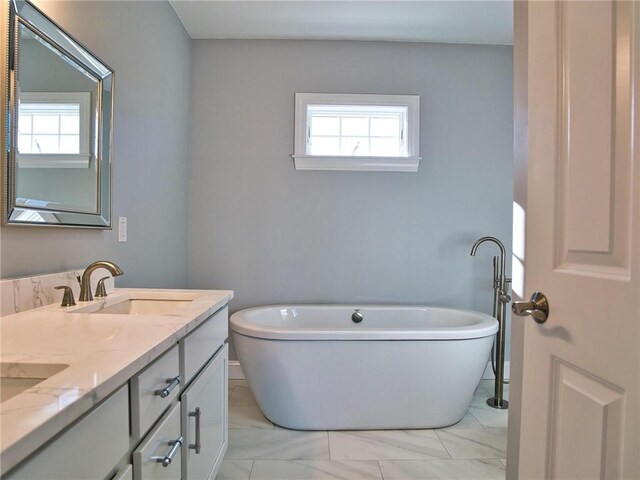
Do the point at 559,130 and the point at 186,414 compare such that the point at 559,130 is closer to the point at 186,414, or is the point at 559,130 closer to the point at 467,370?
the point at 186,414

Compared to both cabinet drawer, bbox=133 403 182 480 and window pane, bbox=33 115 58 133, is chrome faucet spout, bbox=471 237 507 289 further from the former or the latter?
window pane, bbox=33 115 58 133

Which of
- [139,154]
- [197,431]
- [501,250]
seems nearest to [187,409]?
[197,431]

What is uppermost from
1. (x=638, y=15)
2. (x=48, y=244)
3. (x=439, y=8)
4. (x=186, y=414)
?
(x=439, y=8)

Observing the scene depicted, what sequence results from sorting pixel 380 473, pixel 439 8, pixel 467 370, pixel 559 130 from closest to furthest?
pixel 559 130, pixel 380 473, pixel 467 370, pixel 439 8

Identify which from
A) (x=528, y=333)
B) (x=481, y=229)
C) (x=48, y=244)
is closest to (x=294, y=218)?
(x=481, y=229)

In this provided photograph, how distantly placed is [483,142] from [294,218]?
5.14 feet

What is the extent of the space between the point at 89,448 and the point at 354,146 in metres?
Result: 2.45

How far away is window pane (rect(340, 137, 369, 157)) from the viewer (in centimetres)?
266

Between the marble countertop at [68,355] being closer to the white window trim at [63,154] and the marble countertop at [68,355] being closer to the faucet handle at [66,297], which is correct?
the faucet handle at [66,297]

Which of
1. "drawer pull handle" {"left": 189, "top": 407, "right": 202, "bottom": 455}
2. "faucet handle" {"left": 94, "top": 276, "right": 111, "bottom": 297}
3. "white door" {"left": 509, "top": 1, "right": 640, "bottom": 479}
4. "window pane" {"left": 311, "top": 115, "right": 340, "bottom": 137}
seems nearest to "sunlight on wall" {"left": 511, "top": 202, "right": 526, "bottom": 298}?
"white door" {"left": 509, "top": 1, "right": 640, "bottom": 479}

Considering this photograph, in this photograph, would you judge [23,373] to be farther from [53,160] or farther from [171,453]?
[53,160]

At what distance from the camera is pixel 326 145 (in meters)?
2.67

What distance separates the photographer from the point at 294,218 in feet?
8.52

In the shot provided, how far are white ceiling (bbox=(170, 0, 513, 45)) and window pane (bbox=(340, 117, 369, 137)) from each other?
58cm
